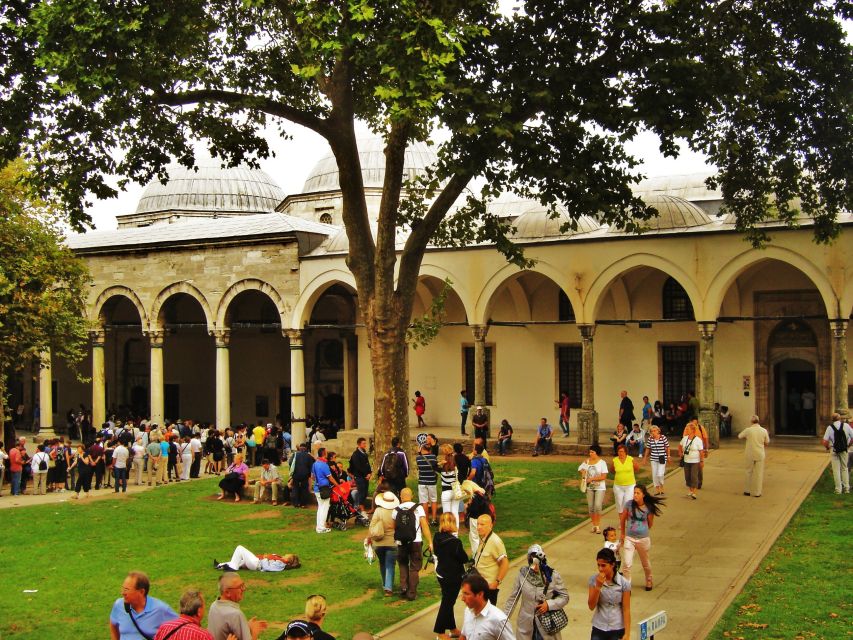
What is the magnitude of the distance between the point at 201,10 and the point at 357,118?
15.8 feet

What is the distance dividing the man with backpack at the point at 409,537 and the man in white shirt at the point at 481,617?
140 inches

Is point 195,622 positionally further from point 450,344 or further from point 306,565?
point 450,344

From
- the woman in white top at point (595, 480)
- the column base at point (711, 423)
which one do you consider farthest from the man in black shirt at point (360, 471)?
the column base at point (711, 423)

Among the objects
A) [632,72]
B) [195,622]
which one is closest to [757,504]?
[632,72]

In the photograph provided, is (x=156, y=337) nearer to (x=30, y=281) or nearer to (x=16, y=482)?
(x=30, y=281)

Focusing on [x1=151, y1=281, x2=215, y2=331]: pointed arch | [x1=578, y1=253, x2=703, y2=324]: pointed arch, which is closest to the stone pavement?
[x1=578, y1=253, x2=703, y2=324]: pointed arch

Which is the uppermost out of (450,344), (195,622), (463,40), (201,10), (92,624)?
(201,10)

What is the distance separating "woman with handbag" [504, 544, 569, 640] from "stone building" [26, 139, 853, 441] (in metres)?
13.7

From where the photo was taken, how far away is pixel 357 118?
17.8m

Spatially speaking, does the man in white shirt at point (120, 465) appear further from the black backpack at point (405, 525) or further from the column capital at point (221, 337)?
the black backpack at point (405, 525)

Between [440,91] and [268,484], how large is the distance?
7907 mm

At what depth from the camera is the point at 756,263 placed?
20766 millimetres

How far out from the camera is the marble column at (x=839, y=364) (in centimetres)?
1886

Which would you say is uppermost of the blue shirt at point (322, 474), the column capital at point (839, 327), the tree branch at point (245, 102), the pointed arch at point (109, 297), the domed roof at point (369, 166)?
the domed roof at point (369, 166)
